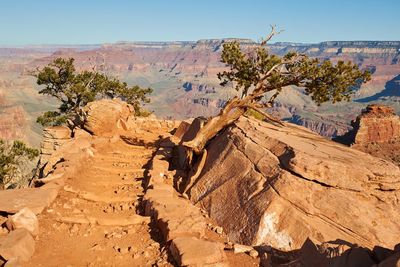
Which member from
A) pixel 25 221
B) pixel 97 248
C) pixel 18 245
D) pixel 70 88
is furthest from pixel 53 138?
pixel 18 245

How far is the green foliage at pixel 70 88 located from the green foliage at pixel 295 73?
94.8ft

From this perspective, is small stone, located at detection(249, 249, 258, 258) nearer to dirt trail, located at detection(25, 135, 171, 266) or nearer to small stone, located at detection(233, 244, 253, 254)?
small stone, located at detection(233, 244, 253, 254)

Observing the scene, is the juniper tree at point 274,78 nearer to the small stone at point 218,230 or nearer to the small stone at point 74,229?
the small stone at point 218,230

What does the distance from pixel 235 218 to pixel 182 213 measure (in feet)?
5.83

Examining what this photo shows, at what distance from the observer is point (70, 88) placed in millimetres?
45625

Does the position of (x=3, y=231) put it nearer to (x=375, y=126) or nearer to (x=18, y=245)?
(x=18, y=245)

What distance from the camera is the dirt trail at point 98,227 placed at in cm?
1082

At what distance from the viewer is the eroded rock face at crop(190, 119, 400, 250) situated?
11.9 m

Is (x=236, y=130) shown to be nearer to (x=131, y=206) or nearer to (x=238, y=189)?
(x=238, y=189)

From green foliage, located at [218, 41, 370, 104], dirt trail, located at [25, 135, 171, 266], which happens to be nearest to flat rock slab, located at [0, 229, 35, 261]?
dirt trail, located at [25, 135, 171, 266]

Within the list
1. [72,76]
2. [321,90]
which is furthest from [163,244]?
[72,76]

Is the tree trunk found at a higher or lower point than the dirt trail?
higher

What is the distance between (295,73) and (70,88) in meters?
33.6

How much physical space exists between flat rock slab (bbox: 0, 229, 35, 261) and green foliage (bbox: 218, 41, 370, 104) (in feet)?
39.5
